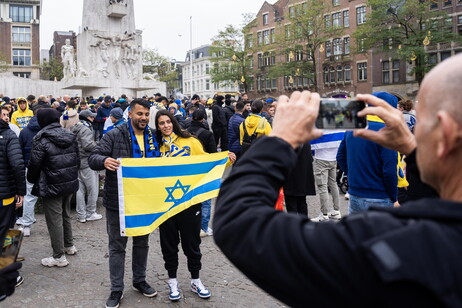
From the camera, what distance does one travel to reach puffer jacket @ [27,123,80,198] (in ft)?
19.8

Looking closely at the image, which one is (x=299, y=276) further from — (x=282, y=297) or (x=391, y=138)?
(x=391, y=138)

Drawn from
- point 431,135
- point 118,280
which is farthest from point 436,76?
point 118,280

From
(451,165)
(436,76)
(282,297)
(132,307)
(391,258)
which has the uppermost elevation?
(436,76)

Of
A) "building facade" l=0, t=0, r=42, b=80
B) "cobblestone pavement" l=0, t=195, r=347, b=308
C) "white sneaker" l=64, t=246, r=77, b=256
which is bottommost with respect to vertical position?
"cobblestone pavement" l=0, t=195, r=347, b=308

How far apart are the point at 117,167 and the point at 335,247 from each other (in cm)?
402

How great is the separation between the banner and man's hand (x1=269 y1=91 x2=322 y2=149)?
373cm

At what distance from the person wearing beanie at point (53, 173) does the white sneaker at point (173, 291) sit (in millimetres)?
1949

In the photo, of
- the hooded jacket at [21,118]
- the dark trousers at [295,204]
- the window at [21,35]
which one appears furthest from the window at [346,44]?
the window at [21,35]

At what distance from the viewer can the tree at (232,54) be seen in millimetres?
53438

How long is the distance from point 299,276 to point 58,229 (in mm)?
5764

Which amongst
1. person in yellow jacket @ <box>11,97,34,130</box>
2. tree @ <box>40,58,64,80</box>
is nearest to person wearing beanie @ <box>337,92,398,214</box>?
person in yellow jacket @ <box>11,97,34,130</box>

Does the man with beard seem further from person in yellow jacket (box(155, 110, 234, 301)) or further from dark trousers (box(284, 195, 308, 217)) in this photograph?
dark trousers (box(284, 195, 308, 217))

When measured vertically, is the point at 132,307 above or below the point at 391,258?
below

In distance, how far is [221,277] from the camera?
571 cm
